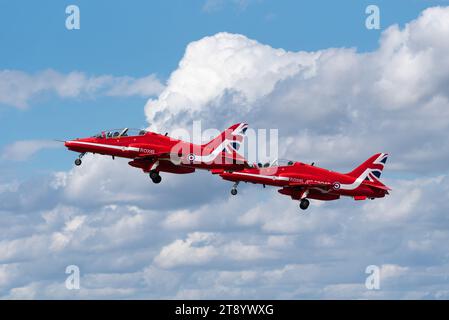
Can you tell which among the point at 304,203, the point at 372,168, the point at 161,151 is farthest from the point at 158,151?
the point at 372,168

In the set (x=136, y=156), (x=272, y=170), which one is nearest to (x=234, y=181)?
(x=272, y=170)

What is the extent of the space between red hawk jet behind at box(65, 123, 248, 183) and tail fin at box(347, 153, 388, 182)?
22.5 metres

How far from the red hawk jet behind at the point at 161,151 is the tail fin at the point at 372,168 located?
22.5 meters

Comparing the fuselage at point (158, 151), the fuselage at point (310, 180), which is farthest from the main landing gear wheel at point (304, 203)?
the fuselage at point (158, 151)

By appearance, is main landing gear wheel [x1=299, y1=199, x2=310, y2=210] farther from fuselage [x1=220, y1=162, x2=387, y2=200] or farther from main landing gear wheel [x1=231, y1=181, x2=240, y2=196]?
main landing gear wheel [x1=231, y1=181, x2=240, y2=196]

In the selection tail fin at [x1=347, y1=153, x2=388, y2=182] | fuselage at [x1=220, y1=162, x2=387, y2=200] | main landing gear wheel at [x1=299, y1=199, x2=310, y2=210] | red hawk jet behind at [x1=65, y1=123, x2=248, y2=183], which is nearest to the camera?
red hawk jet behind at [x1=65, y1=123, x2=248, y2=183]

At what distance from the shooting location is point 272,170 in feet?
467

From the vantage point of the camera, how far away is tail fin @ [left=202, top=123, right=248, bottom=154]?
130188 mm

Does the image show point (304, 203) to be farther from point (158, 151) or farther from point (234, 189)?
point (158, 151)

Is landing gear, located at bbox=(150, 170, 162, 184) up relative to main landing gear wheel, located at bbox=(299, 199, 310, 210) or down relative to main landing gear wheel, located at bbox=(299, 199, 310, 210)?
up

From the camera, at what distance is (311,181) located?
142875mm

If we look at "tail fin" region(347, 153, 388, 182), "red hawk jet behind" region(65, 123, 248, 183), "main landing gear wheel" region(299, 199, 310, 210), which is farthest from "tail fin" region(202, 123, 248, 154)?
"tail fin" region(347, 153, 388, 182)
